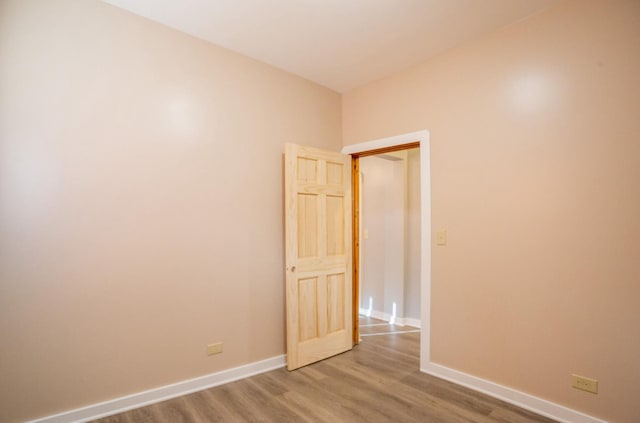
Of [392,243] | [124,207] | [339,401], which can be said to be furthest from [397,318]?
[124,207]

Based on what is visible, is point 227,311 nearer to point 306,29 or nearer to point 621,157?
point 306,29

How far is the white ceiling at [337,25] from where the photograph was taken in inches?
89.4

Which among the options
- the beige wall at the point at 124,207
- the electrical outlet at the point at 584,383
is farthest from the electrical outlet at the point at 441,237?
the beige wall at the point at 124,207

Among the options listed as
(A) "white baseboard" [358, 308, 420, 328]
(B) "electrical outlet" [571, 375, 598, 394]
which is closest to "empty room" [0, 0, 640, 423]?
(B) "electrical outlet" [571, 375, 598, 394]

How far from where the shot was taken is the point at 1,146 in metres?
1.94

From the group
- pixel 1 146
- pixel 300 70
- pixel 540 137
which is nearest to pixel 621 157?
pixel 540 137

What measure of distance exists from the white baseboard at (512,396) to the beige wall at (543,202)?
0.05 m

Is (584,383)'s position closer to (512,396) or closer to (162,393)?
(512,396)

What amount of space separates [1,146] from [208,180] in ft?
4.08

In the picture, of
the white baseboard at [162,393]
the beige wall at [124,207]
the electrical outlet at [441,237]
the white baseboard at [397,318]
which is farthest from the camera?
the white baseboard at [397,318]

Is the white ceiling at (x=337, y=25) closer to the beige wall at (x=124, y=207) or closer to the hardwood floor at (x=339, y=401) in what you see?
the beige wall at (x=124, y=207)

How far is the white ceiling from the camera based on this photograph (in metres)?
2.27

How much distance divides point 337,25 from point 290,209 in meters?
1.55

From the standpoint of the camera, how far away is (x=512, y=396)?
242 centimetres
